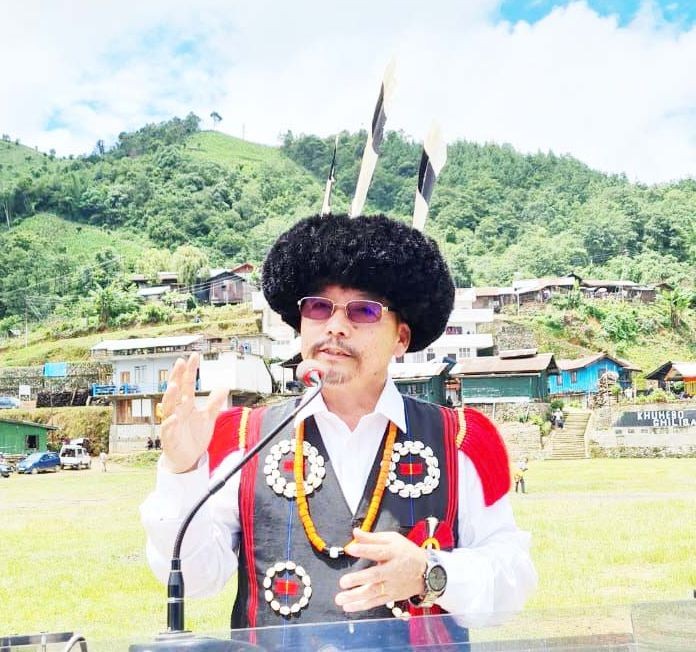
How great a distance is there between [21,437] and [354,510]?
27.3 m

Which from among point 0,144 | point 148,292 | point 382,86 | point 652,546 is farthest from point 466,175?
point 382,86

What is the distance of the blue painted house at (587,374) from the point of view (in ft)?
92.1

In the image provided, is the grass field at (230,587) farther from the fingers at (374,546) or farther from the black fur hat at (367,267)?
the fingers at (374,546)

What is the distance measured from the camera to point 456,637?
0.89 metres

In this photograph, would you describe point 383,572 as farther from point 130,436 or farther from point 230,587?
point 130,436

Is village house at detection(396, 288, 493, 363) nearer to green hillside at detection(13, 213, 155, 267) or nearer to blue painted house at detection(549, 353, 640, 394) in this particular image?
blue painted house at detection(549, 353, 640, 394)

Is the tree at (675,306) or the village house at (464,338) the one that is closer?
the village house at (464,338)

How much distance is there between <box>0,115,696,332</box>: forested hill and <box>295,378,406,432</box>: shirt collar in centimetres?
4256

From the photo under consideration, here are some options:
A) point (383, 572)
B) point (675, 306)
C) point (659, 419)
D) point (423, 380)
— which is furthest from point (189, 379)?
point (675, 306)

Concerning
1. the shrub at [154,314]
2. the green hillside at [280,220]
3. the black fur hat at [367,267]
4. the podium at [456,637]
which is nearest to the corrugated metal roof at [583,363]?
the green hillside at [280,220]

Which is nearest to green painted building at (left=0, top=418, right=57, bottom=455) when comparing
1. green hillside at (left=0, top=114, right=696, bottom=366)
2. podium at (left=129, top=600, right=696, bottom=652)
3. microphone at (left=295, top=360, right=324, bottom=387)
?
green hillside at (left=0, top=114, right=696, bottom=366)

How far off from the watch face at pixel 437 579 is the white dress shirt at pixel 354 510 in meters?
0.02

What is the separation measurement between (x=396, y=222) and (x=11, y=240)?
5843 centimetres

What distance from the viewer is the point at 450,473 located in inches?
58.9
